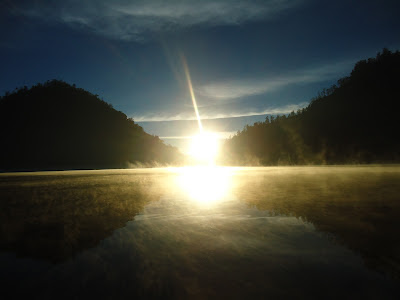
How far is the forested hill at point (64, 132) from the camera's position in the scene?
9331 cm

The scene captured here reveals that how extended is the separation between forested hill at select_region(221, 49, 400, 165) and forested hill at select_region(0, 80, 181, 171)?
60.9 metres

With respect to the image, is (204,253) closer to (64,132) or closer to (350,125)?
(350,125)

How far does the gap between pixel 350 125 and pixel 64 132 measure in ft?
378

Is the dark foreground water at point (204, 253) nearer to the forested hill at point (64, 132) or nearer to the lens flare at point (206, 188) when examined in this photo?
the lens flare at point (206, 188)

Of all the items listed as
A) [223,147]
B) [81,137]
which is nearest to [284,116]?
[223,147]

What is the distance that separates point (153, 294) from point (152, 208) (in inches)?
191

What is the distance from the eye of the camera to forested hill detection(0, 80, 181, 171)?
9331 cm

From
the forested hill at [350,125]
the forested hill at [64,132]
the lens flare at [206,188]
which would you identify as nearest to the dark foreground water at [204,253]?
the lens flare at [206,188]

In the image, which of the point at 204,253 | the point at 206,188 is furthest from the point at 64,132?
the point at 204,253

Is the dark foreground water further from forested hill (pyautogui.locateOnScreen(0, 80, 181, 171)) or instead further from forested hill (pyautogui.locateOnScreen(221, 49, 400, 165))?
forested hill (pyautogui.locateOnScreen(0, 80, 181, 171))

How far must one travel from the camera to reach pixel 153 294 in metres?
2.59

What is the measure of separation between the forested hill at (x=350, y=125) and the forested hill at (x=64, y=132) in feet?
200

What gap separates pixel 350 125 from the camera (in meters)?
89.4

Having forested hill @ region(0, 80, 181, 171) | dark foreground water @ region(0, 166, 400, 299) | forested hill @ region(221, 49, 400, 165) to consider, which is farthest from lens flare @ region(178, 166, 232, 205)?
forested hill @ region(0, 80, 181, 171)
